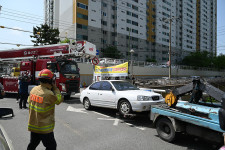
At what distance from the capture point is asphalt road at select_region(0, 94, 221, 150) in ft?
13.8

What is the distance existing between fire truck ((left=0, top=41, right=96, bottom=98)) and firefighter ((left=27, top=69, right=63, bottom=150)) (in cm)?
790

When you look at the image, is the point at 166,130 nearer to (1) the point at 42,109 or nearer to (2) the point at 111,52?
(1) the point at 42,109

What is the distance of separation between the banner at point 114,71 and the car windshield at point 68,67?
1.87 m

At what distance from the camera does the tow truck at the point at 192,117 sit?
368 centimetres

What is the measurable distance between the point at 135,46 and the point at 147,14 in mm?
15505

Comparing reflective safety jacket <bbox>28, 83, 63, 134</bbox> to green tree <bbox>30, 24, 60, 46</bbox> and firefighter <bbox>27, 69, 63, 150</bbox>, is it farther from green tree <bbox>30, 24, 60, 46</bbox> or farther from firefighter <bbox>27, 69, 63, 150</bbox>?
green tree <bbox>30, 24, 60, 46</bbox>

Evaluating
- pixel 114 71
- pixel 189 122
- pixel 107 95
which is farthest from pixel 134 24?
pixel 189 122

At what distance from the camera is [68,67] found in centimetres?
1104

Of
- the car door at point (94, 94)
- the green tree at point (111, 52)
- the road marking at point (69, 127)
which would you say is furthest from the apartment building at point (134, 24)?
the road marking at point (69, 127)

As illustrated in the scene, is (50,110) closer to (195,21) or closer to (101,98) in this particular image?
(101,98)

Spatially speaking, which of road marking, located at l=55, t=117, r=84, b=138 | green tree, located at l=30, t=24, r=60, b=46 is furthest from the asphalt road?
green tree, located at l=30, t=24, r=60, b=46

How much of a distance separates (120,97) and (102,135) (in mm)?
2013

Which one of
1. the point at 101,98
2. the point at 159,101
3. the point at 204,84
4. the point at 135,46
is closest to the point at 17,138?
the point at 101,98

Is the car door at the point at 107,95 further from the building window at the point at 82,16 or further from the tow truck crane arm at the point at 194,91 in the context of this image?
the building window at the point at 82,16
